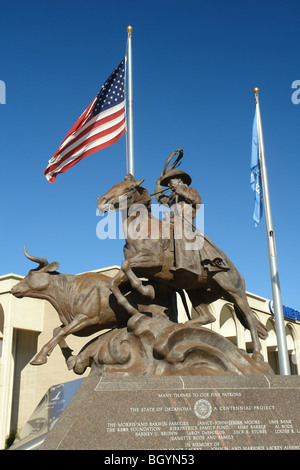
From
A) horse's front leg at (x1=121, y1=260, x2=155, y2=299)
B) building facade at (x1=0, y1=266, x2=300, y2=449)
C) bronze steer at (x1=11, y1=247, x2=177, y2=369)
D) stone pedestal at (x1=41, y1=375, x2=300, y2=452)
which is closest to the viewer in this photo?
stone pedestal at (x1=41, y1=375, x2=300, y2=452)

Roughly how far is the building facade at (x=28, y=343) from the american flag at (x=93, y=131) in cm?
1252

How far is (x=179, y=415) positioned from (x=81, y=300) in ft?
12.9

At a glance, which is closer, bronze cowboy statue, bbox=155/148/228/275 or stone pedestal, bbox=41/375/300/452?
stone pedestal, bbox=41/375/300/452

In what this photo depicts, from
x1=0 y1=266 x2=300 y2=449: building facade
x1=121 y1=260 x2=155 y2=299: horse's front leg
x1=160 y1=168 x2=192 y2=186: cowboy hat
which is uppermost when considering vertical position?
x1=160 y1=168 x2=192 y2=186: cowboy hat

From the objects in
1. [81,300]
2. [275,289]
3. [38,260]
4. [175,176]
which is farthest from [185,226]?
[275,289]

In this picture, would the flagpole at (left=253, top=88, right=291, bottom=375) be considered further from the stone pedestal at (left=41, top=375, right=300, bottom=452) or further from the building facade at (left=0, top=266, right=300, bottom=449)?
the building facade at (left=0, top=266, right=300, bottom=449)

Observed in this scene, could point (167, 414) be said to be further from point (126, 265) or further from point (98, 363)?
point (126, 265)

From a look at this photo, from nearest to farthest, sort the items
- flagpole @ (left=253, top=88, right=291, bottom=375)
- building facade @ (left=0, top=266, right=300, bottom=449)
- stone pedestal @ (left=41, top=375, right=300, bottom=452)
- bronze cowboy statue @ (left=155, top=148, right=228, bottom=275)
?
stone pedestal @ (left=41, top=375, right=300, bottom=452)
bronze cowboy statue @ (left=155, top=148, right=228, bottom=275)
flagpole @ (left=253, top=88, right=291, bottom=375)
building facade @ (left=0, top=266, right=300, bottom=449)

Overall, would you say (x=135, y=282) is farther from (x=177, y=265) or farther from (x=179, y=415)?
(x=179, y=415)

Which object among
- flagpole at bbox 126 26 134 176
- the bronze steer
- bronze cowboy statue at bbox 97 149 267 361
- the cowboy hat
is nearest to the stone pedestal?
bronze cowboy statue at bbox 97 149 267 361

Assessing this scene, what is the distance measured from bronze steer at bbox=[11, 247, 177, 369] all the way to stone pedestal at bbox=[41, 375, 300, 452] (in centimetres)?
251

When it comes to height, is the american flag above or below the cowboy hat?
above

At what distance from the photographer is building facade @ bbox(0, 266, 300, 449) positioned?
79.9ft

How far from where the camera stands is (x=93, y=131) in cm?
1246
